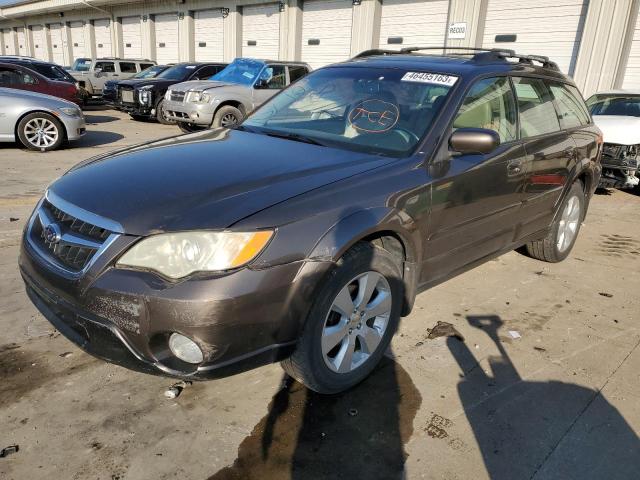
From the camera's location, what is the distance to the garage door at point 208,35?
22.5 metres

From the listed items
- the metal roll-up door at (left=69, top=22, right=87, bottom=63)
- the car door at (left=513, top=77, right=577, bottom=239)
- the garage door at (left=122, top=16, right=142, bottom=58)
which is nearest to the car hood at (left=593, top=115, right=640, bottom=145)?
the car door at (left=513, top=77, right=577, bottom=239)

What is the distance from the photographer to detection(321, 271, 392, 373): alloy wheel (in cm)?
248

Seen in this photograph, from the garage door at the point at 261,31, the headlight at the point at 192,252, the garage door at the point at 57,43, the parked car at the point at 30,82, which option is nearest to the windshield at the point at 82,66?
the garage door at the point at 261,31

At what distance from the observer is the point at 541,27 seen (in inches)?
515

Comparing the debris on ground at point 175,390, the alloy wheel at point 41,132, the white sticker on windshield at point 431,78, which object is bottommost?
the debris on ground at point 175,390

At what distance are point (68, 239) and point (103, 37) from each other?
3465 cm

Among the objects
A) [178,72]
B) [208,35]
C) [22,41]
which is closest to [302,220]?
Result: [178,72]

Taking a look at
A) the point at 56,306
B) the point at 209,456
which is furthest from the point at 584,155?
the point at 56,306

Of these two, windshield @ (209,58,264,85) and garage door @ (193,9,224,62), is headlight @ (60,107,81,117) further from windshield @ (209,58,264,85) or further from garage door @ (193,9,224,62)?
garage door @ (193,9,224,62)

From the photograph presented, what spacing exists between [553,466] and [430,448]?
536mm

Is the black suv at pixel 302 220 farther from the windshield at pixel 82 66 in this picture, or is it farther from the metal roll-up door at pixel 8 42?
the metal roll-up door at pixel 8 42

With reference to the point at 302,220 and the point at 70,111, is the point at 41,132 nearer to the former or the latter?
the point at 70,111

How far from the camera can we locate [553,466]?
2.26 meters

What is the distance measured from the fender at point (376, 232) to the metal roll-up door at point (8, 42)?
53.6m
